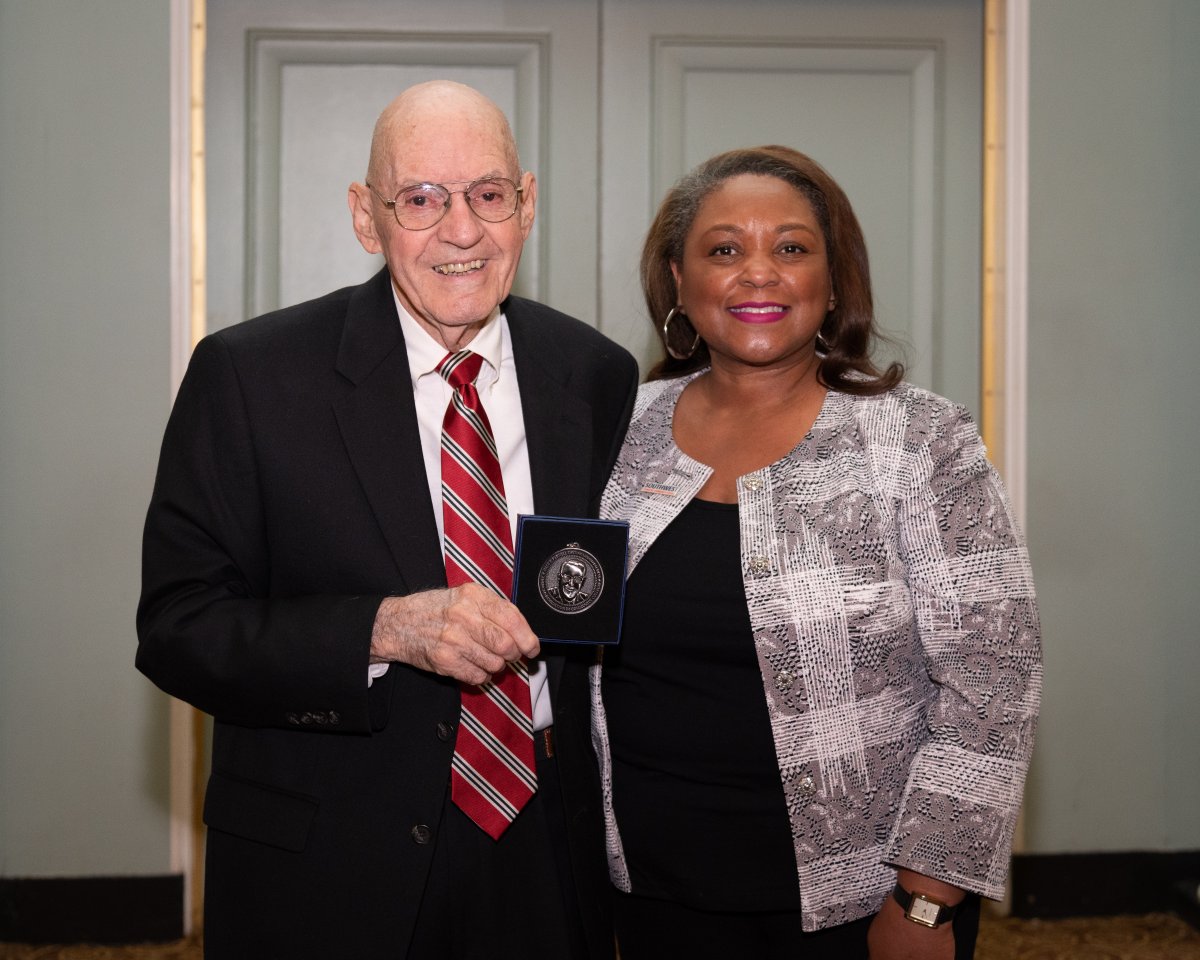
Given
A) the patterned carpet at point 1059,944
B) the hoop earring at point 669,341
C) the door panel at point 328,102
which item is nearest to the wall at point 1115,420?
the patterned carpet at point 1059,944

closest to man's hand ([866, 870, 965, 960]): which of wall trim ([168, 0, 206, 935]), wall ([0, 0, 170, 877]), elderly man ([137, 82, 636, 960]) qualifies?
elderly man ([137, 82, 636, 960])

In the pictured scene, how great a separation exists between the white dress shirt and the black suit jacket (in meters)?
0.05

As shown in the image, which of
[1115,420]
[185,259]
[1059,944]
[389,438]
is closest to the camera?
[389,438]

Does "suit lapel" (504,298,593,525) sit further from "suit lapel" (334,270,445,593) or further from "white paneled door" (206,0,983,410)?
"white paneled door" (206,0,983,410)

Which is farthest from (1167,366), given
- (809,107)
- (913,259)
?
(809,107)

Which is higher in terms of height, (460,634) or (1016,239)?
(1016,239)

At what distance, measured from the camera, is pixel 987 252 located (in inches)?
151

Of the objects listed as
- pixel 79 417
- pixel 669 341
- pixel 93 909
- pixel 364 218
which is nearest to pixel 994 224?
pixel 669 341

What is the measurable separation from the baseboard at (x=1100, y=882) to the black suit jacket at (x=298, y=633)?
2.78m

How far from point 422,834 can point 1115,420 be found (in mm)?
2918

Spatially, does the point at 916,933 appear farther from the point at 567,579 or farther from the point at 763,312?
the point at 763,312

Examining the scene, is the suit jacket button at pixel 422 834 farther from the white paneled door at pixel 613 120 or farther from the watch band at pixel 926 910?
the white paneled door at pixel 613 120

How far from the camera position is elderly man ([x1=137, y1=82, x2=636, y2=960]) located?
1724 millimetres

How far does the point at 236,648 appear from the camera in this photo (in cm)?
171
